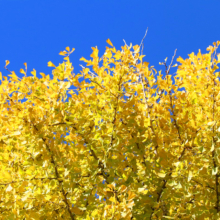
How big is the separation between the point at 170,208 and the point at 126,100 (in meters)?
1.23

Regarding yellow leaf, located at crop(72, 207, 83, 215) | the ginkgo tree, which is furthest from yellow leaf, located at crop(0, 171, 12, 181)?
yellow leaf, located at crop(72, 207, 83, 215)

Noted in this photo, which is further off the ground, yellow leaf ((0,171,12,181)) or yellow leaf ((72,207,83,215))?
yellow leaf ((0,171,12,181))

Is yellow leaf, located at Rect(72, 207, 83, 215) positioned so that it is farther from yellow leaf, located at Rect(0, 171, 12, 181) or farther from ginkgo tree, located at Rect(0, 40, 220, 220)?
yellow leaf, located at Rect(0, 171, 12, 181)

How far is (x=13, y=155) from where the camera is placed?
2848mm

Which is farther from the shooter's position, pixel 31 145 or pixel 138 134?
pixel 138 134

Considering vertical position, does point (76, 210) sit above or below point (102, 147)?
below

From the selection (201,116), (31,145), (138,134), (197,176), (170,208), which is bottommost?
(170,208)

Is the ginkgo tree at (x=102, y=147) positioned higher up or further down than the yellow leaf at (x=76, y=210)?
higher up

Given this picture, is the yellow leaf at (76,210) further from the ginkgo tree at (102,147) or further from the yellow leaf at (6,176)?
the yellow leaf at (6,176)

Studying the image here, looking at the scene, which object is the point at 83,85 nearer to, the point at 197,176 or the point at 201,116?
the point at 201,116

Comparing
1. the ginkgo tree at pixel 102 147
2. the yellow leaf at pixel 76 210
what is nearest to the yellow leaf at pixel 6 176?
the ginkgo tree at pixel 102 147

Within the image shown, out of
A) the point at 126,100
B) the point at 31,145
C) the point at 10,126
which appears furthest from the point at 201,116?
the point at 10,126

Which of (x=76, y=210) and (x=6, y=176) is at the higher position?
(x=6, y=176)

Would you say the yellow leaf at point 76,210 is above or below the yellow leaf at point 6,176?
below
